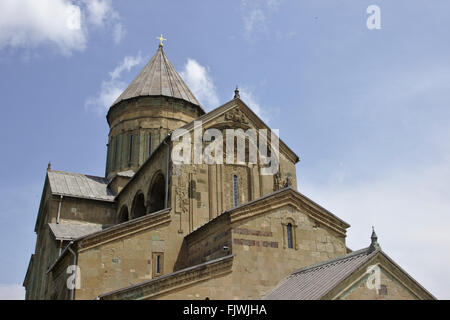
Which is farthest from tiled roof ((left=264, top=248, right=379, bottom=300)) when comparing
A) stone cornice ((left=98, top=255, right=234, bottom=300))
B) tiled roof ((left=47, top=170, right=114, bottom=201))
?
tiled roof ((left=47, top=170, right=114, bottom=201))

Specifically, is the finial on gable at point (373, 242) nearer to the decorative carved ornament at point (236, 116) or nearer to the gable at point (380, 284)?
the gable at point (380, 284)

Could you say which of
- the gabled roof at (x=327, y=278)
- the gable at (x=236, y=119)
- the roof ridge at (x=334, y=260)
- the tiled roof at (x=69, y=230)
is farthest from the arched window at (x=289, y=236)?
the tiled roof at (x=69, y=230)

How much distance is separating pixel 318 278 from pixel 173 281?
144 inches

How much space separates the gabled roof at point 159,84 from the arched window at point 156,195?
8046 mm

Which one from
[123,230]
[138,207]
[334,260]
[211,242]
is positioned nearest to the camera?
[334,260]

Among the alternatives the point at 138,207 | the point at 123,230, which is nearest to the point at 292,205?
the point at 123,230

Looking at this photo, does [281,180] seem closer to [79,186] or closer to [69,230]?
[69,230]

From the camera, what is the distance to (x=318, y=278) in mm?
11797

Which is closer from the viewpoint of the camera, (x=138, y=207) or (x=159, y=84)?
(x=138, y=207)

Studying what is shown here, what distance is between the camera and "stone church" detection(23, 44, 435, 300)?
466 inches

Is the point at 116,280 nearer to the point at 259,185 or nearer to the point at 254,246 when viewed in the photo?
the point at 254,246
